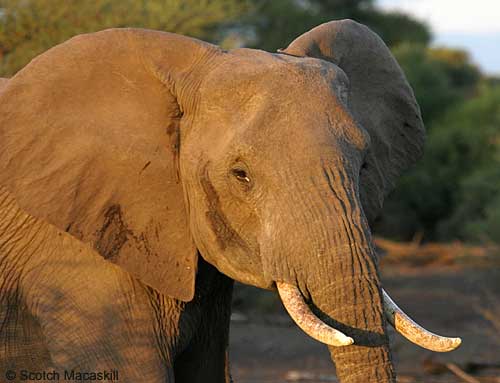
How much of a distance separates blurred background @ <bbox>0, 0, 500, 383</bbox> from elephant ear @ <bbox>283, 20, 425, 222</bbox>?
3.39 meters

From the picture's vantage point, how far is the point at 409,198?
66.2ft

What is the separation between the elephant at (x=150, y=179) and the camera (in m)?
4.40

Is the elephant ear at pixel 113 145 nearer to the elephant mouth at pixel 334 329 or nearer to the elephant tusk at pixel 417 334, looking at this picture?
the elephant mouth at pixel 334 329

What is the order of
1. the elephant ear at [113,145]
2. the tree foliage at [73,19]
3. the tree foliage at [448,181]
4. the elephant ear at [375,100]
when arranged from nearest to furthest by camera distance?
1. the elephant ear at [113,145]
2. the elephant ear at [375,100]
3. the tree foliage at [73,19]
4. the tree foliage at [448,181]

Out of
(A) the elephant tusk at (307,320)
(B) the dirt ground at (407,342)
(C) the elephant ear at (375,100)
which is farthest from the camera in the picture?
(B) the dirt ground at (407,342)

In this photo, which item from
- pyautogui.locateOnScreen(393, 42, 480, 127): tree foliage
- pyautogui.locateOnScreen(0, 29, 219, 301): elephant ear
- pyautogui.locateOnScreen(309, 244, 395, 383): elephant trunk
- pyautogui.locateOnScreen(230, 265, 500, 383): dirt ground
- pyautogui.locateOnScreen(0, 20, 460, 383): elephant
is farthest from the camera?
pyautogui.locateOnScreen(393, 42, 480, 127): tree foliage

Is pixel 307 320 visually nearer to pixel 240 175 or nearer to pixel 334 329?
pixel 334 329

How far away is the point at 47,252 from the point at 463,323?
26.7 feet

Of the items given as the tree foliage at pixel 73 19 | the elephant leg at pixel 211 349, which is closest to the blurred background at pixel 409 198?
the tree foliage at pixel 73 19

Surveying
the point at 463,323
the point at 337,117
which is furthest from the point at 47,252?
the point at 463,323

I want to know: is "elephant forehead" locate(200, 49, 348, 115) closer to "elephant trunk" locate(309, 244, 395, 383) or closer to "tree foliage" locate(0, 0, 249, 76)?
"elephant trunk" locate(309, 244, 395, 383)

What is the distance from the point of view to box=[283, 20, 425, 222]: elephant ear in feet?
16.7

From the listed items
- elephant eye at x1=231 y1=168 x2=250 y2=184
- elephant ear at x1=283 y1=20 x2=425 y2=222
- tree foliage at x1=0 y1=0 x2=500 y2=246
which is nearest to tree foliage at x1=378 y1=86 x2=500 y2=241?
tree foliage at x1=0 y1=0 x2=500 y2=246

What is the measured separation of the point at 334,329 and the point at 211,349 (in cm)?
131
